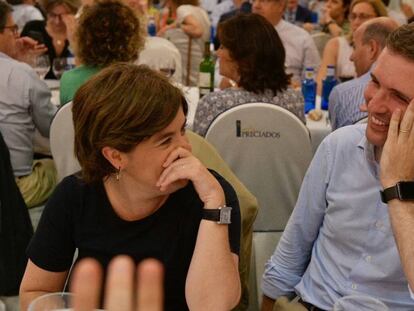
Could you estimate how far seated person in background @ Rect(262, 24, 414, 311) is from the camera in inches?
65.6

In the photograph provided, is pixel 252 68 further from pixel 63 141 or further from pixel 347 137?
pixel 347 137

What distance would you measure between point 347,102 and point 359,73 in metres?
0.65

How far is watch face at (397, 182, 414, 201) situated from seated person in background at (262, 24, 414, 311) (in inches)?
0.5

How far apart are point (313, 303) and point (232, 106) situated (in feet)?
4.57

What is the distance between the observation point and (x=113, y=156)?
1.70 meters

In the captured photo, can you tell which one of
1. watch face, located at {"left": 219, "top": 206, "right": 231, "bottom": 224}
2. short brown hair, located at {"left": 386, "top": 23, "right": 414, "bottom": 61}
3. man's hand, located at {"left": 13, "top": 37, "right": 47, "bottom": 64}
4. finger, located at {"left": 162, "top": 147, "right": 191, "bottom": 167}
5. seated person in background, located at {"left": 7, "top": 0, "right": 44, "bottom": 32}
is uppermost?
short brown hair, located at {"left": 386, "top": 23, "right": 414, "bottom": 61}

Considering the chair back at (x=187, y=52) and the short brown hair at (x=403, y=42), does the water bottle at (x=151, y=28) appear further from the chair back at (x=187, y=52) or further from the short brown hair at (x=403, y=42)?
the short brown hair at (x=403, y=42)

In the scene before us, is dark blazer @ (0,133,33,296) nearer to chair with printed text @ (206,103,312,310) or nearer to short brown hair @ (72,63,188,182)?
chair with printed text @ (206,103,312,310)

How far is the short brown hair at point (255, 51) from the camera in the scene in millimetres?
3207

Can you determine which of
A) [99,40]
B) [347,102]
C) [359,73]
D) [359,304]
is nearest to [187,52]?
[359,73]

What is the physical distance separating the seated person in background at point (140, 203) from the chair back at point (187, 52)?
3.45m

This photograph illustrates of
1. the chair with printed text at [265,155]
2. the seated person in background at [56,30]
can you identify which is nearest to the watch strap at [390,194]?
the chair with printed text at [265,155]

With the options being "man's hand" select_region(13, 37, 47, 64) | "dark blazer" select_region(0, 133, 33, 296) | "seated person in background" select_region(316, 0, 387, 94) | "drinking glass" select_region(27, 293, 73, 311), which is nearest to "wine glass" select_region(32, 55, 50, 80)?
"man's hand" select_region(13, 37, 47, 64)

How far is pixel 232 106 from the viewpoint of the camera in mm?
3133
